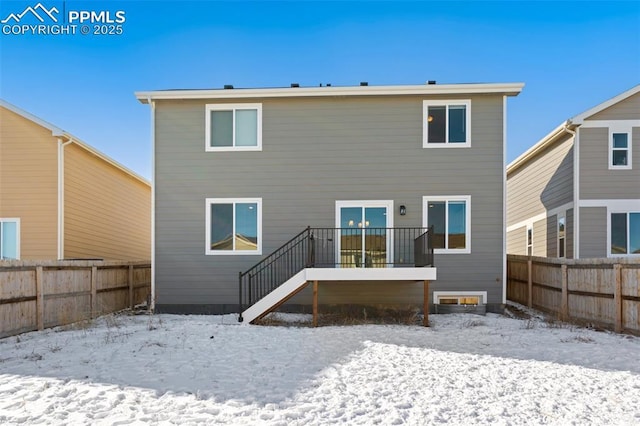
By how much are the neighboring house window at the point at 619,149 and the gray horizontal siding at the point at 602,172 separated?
118 mm

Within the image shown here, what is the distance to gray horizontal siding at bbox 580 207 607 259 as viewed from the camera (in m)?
11.9

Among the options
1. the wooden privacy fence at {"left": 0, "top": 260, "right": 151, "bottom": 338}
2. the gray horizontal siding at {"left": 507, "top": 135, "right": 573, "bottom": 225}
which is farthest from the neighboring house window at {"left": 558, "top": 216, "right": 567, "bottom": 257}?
the wooden privacy fence at {"left": 0, "top": 260, "right": 151, "bottom": 338}

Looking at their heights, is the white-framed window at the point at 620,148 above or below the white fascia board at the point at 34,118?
below

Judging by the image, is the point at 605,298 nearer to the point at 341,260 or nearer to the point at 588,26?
the point at 341,260

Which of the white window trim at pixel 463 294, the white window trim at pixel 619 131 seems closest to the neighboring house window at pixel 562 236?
the white window trim at pixel 619 131

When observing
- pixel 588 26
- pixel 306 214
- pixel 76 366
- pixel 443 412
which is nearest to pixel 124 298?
pixel 306 214

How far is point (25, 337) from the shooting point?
7668 mm

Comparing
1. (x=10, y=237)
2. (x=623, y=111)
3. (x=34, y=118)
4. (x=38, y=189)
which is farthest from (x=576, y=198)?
(x=10, y=237)

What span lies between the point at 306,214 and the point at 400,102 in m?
3.94

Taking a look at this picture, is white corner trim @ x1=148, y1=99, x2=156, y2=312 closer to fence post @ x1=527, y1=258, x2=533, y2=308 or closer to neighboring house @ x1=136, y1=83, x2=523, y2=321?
neighboring house @ x1=136, y1=83, x2=523, y2=321

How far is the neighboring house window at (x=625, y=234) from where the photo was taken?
38.9 feet

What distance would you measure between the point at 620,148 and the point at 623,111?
112 cm

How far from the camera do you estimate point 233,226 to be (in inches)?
427

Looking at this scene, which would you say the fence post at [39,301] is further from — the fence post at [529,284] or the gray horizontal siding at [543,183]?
the gray horizontal siding at [543,183]
